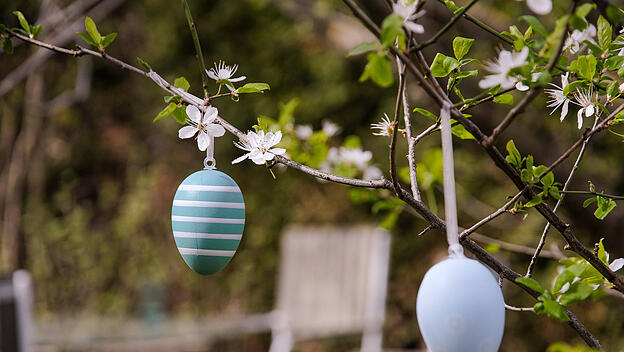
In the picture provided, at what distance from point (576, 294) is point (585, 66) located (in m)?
0.21

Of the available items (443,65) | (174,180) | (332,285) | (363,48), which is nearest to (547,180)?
(443,65)

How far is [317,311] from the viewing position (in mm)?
2746

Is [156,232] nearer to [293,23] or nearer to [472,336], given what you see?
[293,23]

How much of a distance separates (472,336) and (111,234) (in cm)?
382

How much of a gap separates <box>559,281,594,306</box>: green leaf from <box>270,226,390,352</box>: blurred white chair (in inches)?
87.0

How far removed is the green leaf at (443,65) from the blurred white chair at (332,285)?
2173 millimetres

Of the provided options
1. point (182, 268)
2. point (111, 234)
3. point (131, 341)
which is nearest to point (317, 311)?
point (131, 341)

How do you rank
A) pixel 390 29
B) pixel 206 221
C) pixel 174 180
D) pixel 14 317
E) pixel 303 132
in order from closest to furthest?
1. pixel 390 29
2. pixel 206 221
3. pixel 303 132
4. pixel 14 317
5. pixel 174 180

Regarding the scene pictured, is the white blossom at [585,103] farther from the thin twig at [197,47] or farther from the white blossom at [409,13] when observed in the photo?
the thin twig at [197,47]

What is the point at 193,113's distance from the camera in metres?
0.54

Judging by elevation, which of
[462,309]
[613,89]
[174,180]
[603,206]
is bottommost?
[462,309]

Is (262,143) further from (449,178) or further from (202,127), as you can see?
(449,178)

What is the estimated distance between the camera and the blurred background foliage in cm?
330

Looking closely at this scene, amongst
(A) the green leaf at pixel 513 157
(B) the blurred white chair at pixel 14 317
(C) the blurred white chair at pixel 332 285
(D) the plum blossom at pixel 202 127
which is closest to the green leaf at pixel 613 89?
(A) the green leaf at pixel 513 157
